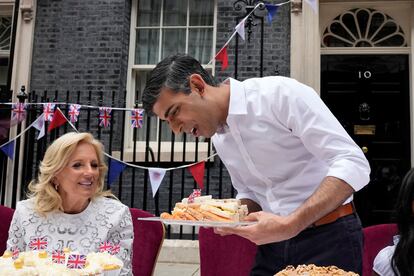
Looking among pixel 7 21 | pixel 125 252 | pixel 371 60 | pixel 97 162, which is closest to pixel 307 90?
pixel 125 252

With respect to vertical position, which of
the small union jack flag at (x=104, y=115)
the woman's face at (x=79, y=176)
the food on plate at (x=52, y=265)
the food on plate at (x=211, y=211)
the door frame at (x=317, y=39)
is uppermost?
the door frame at (x=317, y=39)

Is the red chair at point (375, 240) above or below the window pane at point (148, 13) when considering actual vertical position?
below

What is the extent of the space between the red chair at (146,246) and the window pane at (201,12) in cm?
514

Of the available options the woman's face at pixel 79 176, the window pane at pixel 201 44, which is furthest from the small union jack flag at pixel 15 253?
the window pane at pixel 201 44

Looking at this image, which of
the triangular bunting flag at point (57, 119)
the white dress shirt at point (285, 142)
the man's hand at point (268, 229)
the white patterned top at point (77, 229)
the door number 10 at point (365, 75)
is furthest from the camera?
the door number 10 at point (365, 75)

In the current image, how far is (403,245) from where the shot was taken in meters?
2.18

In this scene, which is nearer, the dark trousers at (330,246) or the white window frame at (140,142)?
the dark trousers at (330,246)

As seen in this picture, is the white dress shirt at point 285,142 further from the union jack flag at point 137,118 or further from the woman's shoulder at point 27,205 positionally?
the union jack flag at point 137,118

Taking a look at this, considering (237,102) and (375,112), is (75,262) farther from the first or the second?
(375,112)

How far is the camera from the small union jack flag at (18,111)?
620 centimetres

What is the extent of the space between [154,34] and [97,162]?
514cm

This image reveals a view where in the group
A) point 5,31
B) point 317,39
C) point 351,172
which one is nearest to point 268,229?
point 351,172

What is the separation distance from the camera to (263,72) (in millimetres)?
7215

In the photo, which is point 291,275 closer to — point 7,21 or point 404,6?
point 404,6
